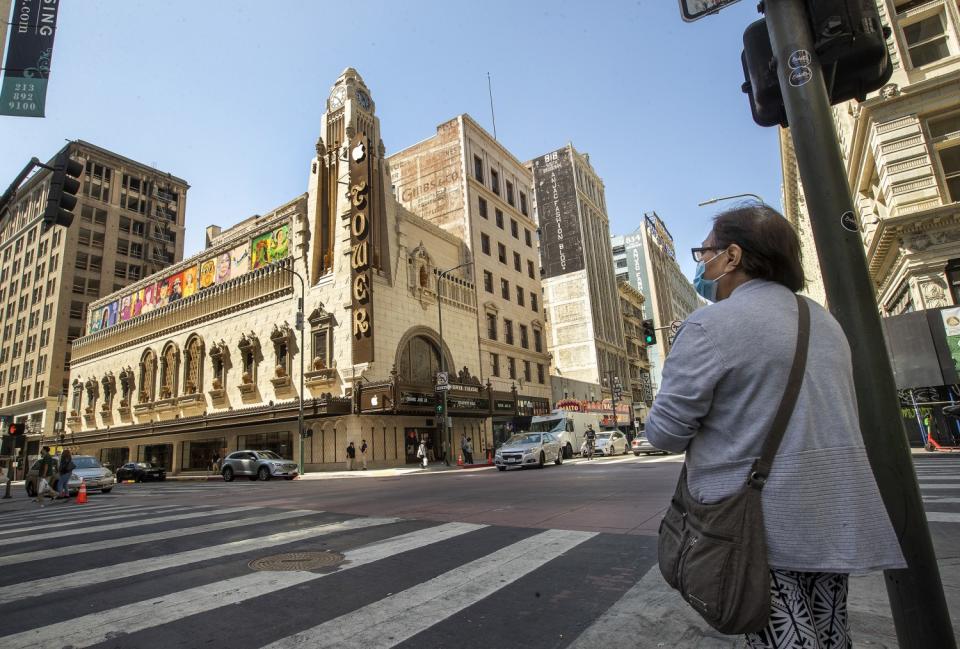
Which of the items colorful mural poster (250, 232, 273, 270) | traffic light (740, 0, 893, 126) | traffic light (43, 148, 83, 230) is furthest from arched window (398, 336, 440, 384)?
traffic light (740, 0, 893, 126)

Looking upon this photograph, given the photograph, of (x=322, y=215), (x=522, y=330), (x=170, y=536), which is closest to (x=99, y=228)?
(x=322, y=215)

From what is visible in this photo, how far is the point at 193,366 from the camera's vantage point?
125 ft

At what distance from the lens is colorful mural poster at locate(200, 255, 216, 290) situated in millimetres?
38844

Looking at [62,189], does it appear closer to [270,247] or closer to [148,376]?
[270,247]

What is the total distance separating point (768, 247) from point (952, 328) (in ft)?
68.6

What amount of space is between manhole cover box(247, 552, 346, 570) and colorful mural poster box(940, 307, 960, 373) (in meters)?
20.5

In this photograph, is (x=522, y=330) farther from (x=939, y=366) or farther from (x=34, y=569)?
(x=34, y=569)

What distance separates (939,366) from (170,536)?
22649 millimetres

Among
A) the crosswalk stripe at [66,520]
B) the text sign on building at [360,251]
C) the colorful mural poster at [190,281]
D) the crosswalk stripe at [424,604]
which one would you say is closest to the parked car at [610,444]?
the text sign on building at [360,251]

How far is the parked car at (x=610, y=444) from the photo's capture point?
30.3m

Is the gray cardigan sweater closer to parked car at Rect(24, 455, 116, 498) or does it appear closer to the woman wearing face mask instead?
the woman wearing face mask

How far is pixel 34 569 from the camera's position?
5.25 m

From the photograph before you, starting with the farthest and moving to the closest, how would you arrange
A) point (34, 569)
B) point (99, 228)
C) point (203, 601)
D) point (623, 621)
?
point (99, 228) → point (34, 569) → point (203, 601) → point (623, 621)

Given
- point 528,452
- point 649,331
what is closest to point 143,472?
point 528,452
